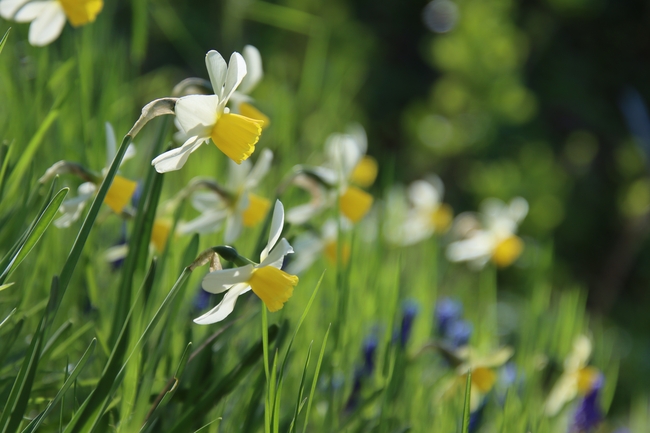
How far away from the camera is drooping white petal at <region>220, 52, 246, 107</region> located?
0.42 metres

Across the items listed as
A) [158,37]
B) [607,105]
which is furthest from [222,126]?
[607,105]

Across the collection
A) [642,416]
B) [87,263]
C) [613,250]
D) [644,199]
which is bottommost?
[613,250]

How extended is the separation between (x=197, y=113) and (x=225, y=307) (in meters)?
0.15

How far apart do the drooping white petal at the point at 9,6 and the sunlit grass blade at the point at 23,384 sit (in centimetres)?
36

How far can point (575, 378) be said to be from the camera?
0.84 m

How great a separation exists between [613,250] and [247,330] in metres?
4.40

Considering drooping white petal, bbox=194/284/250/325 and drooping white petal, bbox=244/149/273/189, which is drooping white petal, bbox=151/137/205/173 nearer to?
drooping white petal, bbox=194/284/250/325

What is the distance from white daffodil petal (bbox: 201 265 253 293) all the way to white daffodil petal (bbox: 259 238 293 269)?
14 mm

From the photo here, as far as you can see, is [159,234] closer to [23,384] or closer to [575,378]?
[23,384]

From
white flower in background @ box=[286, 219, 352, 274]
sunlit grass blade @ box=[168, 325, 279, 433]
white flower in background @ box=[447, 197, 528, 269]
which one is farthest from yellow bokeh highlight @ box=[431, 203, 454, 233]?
sunlit grass blade @ box=[168, 325, 279, 433]

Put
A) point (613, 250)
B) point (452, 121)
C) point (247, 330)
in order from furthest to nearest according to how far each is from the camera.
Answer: point (613, 250) < point (452, 121) < point (247, 330)

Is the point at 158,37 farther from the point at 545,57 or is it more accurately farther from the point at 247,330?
the point at 247,330

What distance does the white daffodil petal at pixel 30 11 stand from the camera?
0.63 m

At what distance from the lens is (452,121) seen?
3924 mm
